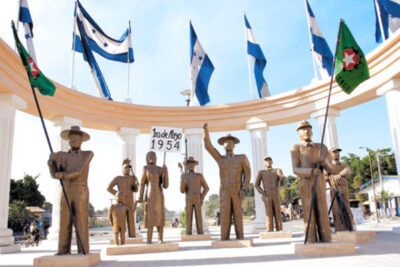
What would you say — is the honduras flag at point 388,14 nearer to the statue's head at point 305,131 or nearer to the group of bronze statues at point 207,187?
the group of bronze statues at point 207,187

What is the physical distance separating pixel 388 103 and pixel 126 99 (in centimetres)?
1068

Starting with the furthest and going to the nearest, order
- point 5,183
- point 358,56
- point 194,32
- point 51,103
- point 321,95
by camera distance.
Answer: point 194,32
point 321,95
point 51,103
point 5,183
point 358,56

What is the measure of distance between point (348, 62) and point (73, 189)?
5.68 metres

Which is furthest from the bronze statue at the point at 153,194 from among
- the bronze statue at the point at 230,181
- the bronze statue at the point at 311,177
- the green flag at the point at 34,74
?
the bronze statue at the point at 311,177

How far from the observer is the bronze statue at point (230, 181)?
7504 millimetres

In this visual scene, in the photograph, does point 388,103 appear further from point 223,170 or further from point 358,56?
point 223,170

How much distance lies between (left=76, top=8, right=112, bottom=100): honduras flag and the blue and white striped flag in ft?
9.34

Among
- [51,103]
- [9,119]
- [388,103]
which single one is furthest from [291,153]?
[51,103]

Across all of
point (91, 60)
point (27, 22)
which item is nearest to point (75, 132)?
point (27, 22)

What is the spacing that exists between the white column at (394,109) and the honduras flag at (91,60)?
11.2 metres

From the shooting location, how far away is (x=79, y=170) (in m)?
6.01

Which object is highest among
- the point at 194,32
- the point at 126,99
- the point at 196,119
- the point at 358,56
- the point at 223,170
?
the point at 194,32

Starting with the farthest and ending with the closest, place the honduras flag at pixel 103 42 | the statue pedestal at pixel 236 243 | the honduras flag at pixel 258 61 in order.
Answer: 1. the honduras flag at pixel 258 61
2. the honduras flag at pixel 103 42
3. the statue pedestal at pixel 236 243

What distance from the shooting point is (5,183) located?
32.1 feet
